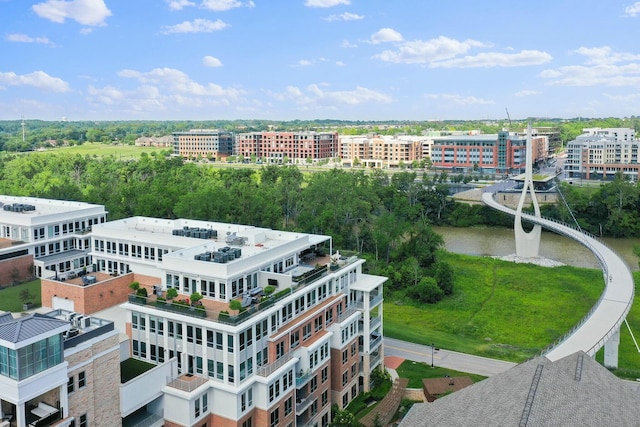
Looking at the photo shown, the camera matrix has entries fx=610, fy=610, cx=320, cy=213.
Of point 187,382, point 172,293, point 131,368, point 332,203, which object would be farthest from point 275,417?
point 332,203

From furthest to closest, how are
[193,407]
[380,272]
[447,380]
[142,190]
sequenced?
1. [142,190]
2. [380,272]
3. [447,380]
4. [193,407]

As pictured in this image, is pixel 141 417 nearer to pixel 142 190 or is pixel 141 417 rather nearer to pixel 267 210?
pixel 267 210

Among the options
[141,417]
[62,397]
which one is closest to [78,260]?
[141,417]

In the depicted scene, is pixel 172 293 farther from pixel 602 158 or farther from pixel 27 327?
pixel 602 158

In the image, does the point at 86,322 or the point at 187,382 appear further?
the point at 187,382

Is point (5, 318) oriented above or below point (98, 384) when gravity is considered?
above

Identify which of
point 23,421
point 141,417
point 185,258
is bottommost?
point 141,417

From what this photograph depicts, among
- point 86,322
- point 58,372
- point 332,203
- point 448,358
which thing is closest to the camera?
point 58,372
